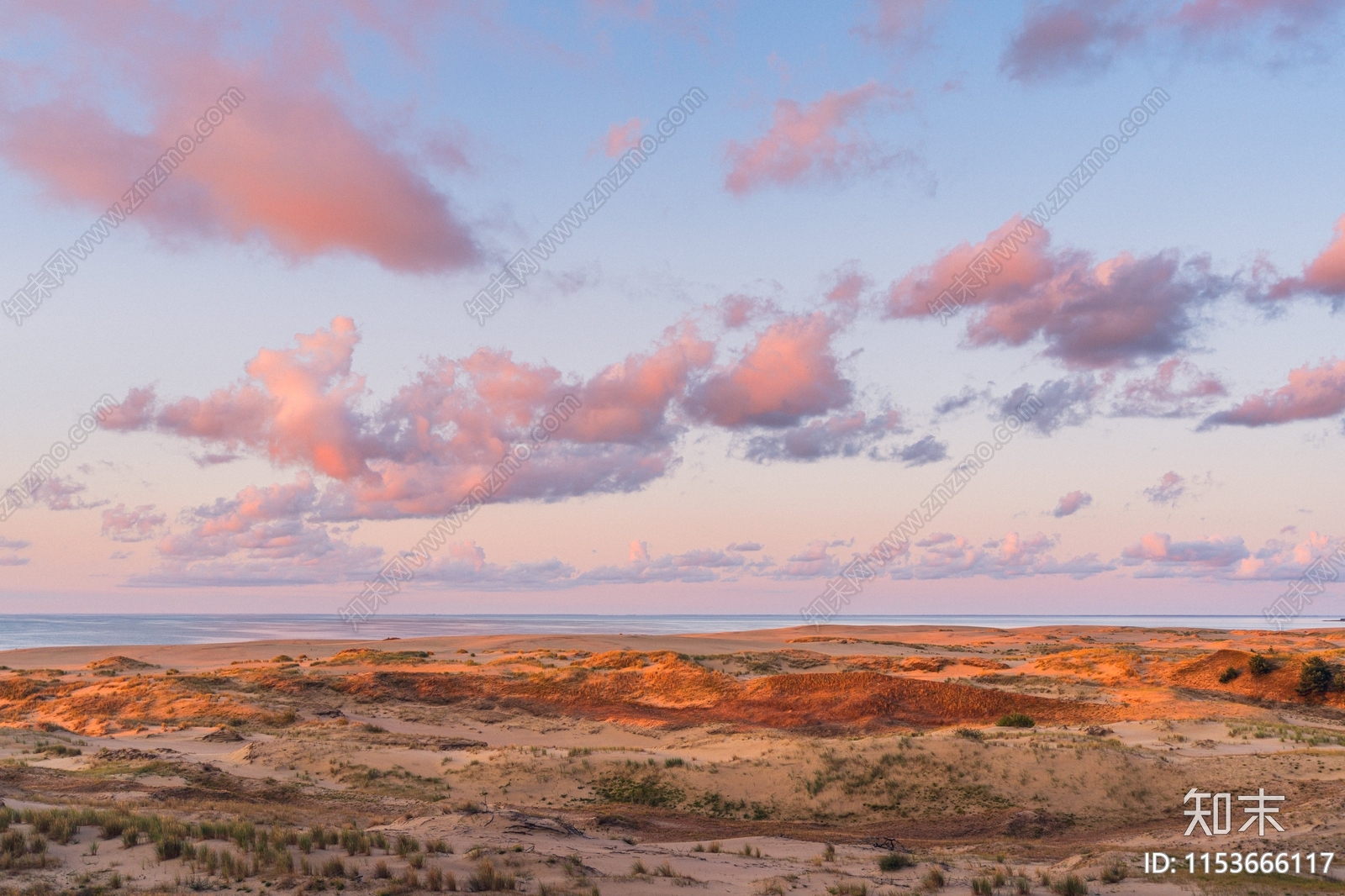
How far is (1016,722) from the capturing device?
35.3 meters

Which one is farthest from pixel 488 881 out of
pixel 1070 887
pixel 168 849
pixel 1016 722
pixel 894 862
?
pixel 1016 722

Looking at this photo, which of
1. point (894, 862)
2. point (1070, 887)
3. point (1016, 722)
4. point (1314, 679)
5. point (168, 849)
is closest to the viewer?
point (1070, 887)

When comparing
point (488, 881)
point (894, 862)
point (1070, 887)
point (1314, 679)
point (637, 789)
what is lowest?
point (1314, 679)

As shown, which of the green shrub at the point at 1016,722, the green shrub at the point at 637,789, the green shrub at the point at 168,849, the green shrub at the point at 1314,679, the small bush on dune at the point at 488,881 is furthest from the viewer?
the green shrub at the point at 1314,679

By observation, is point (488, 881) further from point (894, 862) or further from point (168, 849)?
point (894, 862)

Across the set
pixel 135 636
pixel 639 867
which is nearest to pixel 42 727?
pixel 639 867

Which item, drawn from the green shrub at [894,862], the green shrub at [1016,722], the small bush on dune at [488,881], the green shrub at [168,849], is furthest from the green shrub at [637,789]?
the green shrub at [1016,722]

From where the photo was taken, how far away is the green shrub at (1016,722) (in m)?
35.0

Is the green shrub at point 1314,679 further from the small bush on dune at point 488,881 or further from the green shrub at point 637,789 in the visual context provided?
the small bush on dune at point 488,881

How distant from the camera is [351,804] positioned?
21.2 meters

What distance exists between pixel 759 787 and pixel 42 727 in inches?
1187

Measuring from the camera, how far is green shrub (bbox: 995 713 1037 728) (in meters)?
35.0

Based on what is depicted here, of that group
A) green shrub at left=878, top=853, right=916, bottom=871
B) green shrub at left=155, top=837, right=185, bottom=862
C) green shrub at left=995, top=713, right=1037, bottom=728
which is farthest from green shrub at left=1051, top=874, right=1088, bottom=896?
green shrub at left=995, top=713, right=1037, bottom=728

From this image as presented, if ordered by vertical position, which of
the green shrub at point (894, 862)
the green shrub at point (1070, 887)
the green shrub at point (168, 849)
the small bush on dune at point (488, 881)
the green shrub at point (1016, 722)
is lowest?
the green shrub at point (1016, 722)
